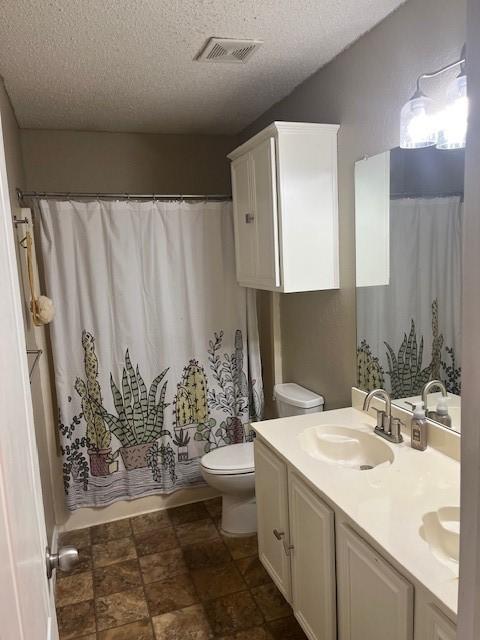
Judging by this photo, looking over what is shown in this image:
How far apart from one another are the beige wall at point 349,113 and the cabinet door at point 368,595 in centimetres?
101

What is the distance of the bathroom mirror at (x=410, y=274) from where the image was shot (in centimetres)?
A: 172

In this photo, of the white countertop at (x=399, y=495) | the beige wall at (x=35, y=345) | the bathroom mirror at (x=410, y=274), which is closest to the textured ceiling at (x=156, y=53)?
the beige wall at (x=35, y=345)

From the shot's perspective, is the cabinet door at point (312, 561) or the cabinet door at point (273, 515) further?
the cabinet door at point (273, 515)

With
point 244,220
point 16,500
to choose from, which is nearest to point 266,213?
point 244,220

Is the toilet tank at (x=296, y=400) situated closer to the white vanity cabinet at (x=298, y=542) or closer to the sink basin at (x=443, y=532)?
the white vanity cabinet at (x=298, y=542)

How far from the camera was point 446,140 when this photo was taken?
63.7 inches

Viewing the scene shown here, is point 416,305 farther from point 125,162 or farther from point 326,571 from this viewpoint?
point 125,162

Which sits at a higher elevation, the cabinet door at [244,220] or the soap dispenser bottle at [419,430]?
the cabinet door at [244,220]

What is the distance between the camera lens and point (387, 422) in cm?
193

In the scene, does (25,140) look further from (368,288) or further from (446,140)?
(446,140)

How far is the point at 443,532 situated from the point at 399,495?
7.0 inches

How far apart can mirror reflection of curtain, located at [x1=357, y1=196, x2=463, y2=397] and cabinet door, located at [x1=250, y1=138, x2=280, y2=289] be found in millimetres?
444

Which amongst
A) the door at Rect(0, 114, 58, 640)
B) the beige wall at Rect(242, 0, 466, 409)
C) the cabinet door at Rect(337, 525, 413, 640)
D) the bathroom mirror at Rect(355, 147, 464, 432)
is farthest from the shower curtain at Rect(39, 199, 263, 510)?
the door at Rect(0, 114, 58, 640)

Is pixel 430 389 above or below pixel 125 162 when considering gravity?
below
